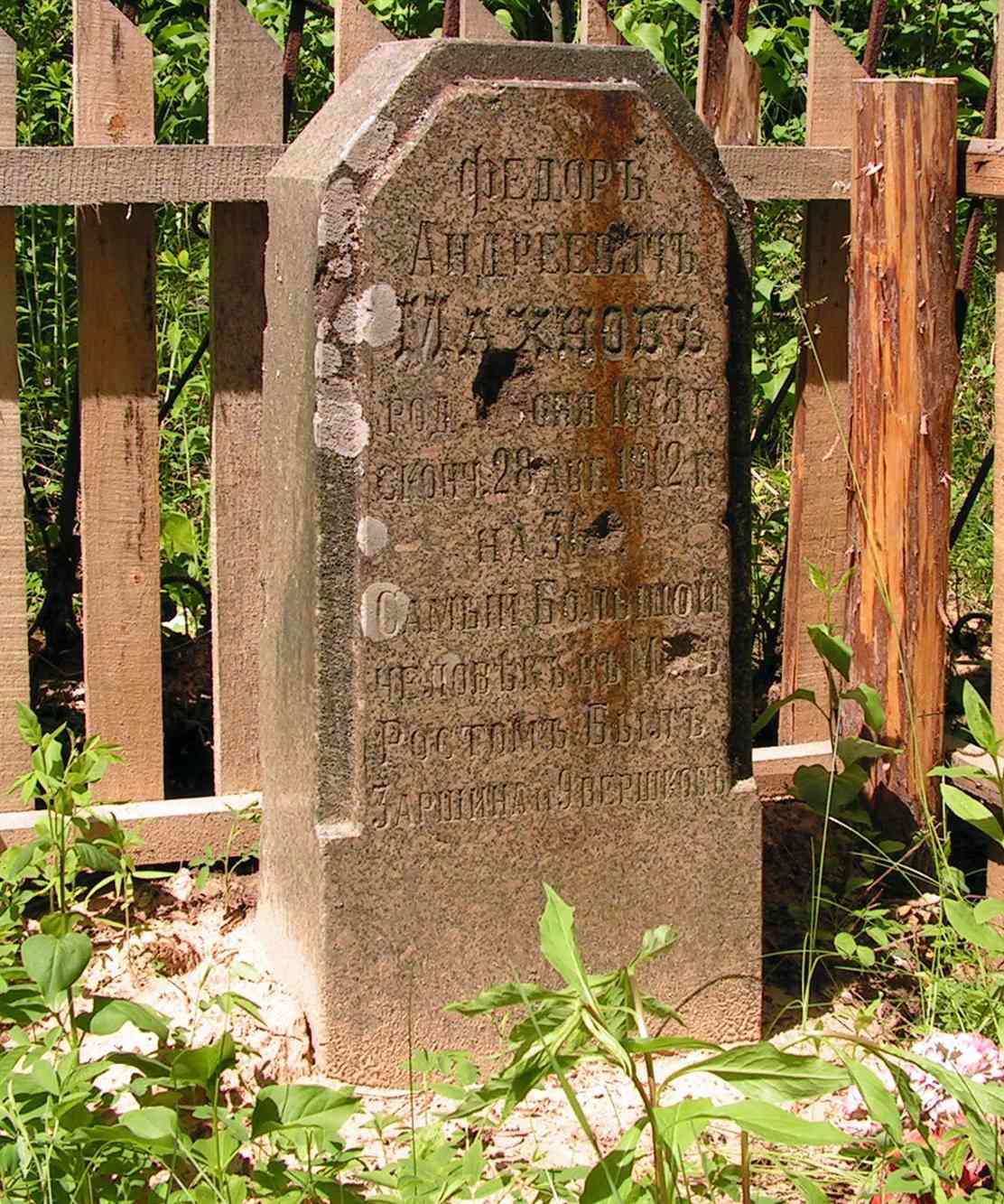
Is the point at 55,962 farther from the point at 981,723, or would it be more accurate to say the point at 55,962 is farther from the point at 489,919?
the point at 981,723

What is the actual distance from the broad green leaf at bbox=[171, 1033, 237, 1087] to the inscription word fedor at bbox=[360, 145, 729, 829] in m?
0.84

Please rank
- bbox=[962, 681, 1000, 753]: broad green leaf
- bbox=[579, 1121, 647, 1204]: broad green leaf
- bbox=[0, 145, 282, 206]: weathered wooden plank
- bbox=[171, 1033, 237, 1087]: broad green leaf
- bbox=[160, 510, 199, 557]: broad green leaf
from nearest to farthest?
bbox=[579, 1121, 647, 1204]: broad green leaf
bbox=[171, 1033, 237, 1087]: broad green leaf
bbox=[962, 681, 1000, 753]: broad green leaf
bbox=[0, 145, 282, 206]: weathered wooden plank
bbox=[160, 510, 199, 557]: broad green leaf

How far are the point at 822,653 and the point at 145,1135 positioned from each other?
6.21 ft

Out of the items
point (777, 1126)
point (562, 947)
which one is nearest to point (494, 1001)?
point (562, 947)

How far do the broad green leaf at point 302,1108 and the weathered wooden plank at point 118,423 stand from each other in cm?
149

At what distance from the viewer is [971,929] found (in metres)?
2.76

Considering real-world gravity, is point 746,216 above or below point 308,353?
above

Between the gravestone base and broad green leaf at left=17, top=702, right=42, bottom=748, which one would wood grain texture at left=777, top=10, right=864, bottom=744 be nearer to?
the gravestone base

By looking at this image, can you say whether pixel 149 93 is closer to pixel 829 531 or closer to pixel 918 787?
pixel 829 531

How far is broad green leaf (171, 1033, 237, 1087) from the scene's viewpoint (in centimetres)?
236

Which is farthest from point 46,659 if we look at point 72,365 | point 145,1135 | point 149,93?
point 145,1135

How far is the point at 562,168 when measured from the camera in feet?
10.1

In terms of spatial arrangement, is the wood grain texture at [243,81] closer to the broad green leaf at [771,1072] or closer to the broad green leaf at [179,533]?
the broad green leaf at [179,533]

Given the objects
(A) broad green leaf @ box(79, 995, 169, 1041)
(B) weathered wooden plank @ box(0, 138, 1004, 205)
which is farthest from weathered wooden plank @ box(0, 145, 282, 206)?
(A) broad green leaf @ box(79, 995, 169, 1041)
